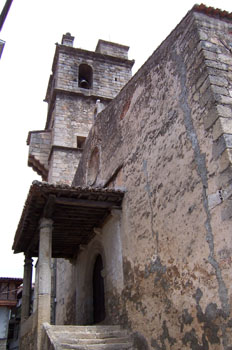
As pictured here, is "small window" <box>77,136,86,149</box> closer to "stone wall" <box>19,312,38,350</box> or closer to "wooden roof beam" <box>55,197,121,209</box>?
"wooden roof beam" <box>55,197,121,209</box>

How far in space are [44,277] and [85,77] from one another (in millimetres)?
13629

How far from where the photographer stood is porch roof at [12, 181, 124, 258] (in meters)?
6.99

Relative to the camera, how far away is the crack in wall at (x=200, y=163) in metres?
4.36

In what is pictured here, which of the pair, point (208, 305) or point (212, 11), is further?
point (212, 11)

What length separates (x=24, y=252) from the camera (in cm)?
962

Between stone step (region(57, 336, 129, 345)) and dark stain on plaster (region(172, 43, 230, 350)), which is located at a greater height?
dark stain on plaster (region(172, 43, 230, 350))

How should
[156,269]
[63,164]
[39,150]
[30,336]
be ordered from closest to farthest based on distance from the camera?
[156,269], [30,336], [63,164], [39,150]

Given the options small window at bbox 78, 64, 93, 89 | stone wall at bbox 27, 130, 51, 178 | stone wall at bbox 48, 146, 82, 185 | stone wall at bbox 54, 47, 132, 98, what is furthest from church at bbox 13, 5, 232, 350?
small window at bbox 78, 64, 93, 89

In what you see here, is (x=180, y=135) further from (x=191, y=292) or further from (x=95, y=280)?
(x=95, y=280)

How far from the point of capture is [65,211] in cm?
770

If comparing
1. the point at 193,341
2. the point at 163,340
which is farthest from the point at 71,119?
the point at 193,341

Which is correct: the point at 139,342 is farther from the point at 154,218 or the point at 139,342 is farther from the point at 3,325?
the point at 3,325

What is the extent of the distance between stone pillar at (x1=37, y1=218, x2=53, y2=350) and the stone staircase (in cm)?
20

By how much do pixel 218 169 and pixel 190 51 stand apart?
2.29 metres
